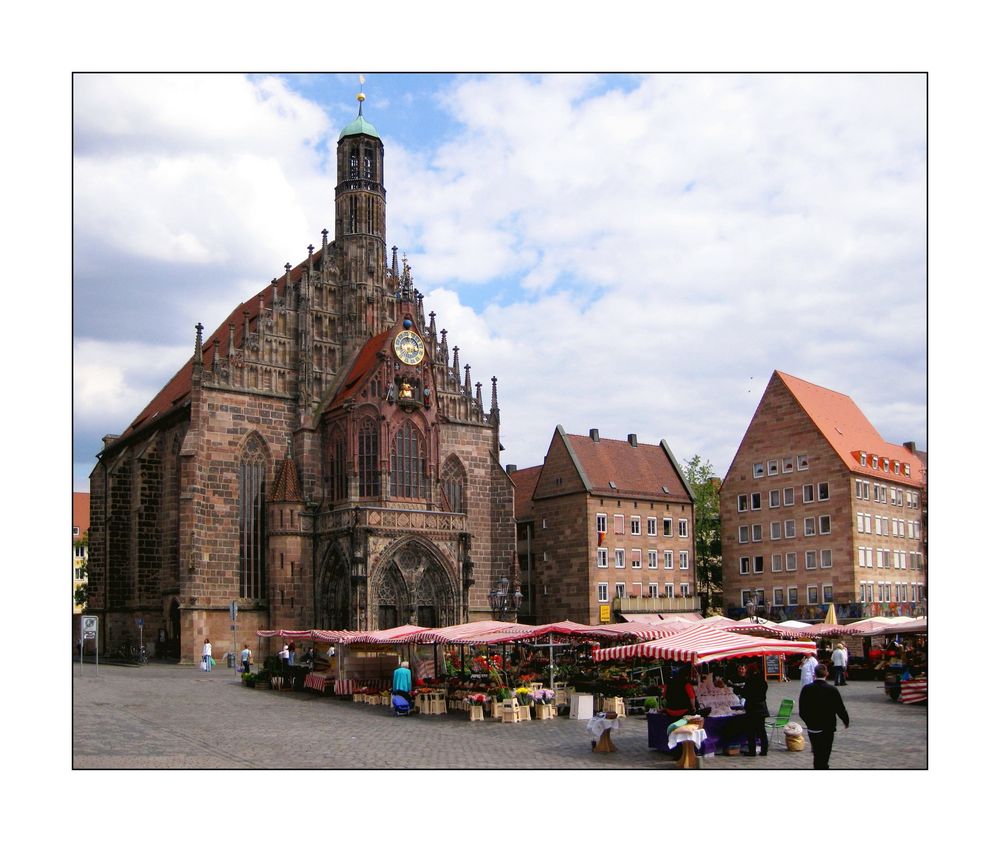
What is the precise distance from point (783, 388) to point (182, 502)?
3334 cm

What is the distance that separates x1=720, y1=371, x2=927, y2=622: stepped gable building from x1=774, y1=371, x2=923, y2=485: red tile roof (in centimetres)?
8

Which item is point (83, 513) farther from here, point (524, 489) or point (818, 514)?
point (818, 514)

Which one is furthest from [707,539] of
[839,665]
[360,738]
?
[360,738]

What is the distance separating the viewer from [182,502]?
4881cm

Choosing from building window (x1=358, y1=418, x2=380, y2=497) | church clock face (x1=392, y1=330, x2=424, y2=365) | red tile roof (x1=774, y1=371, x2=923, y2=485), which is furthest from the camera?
red tile roof (x1=774, y1=371, x2=923, y2=485)

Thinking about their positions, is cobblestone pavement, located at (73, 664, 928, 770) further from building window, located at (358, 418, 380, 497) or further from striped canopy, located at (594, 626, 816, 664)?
building window, located at (358, 418, 380, 497)

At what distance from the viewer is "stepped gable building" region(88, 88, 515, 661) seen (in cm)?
4919

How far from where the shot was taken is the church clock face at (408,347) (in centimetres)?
5159

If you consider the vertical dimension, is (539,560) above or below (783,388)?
below

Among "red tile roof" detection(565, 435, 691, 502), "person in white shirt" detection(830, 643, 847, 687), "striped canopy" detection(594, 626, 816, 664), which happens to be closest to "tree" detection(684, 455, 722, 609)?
"red tile roof" detection(565, 435, 691, 502)

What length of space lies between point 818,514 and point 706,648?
44.1 m

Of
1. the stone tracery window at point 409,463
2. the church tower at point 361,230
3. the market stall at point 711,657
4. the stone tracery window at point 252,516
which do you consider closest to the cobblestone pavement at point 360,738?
the market stall at point 711,657

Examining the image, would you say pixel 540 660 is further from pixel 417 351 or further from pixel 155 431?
pixel 155 431

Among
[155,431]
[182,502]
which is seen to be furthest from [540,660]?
[155,431]
